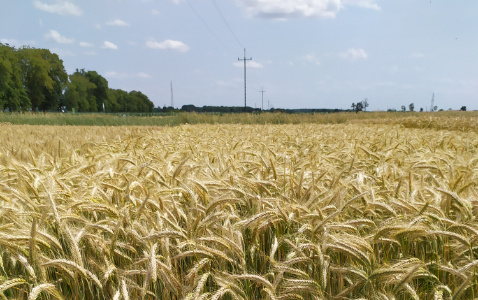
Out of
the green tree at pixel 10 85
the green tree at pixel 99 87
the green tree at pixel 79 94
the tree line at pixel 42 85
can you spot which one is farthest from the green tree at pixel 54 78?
the green tree at pixel 99 87

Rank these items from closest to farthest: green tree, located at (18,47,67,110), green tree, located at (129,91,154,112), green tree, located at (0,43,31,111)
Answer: green tree, located at (0,43,31,111), green tree, located at (18,47,67,110), green tree, located at (129,91,154,112)

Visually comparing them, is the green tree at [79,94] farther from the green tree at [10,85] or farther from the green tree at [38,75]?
the green tree at [10,85]

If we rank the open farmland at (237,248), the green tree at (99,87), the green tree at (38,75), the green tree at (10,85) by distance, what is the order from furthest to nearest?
the green tree at (99,87) < the green tree at (38,75) < the green tree at (10,85) < the open farmland at (237,248)

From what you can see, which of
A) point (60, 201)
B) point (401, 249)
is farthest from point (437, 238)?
point (60, 201)

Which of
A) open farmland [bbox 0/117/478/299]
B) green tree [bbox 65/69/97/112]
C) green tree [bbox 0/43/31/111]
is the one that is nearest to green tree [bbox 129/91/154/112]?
green tree [bbox 65/69/97/112]

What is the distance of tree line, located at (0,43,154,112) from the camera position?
50344mm

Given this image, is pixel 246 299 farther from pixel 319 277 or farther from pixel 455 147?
pixel 455 147

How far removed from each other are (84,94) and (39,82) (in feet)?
97.6

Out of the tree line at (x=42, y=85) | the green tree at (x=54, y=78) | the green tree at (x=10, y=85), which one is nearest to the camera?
the green tree at (x=10, y=85)

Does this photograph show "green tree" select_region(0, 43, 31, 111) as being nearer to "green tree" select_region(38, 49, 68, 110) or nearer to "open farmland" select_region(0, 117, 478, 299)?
"green tree" select_region(38, 49, 68, 110)

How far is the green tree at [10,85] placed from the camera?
4846cm

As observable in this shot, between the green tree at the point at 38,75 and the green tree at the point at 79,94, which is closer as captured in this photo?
the green tree at the point at 38,75

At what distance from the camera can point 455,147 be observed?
511 cm

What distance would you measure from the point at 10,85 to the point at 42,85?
466 inches
